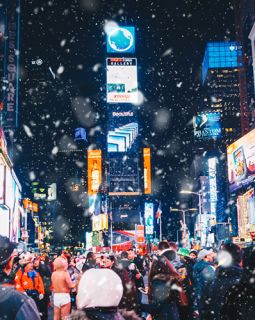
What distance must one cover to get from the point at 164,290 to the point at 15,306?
360cm

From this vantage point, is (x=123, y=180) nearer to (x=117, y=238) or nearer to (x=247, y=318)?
(x=117, y=238)

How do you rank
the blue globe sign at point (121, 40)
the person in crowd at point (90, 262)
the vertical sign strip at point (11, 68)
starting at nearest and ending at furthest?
the person in crowd at point (90, 262)
the vertical sign strip at point (11, 68)
the blue globe sign at point (121, 40)

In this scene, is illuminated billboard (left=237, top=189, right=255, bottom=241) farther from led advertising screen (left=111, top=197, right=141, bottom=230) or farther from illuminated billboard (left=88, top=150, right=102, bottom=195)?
illuminated billboard (left=88, top=150, right=102, bottom=195)

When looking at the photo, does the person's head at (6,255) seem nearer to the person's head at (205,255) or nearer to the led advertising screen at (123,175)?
the person's head at (205,255)

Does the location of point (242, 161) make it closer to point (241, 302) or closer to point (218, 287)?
point (218, 287)

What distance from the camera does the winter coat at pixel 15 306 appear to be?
3.17m

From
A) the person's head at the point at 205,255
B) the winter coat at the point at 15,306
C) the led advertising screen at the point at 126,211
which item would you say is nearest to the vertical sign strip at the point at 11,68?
the person's head at the point at 205,255

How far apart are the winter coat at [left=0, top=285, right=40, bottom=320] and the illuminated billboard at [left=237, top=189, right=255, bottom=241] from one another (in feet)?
140

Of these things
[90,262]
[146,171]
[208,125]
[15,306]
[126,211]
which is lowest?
[90,262]

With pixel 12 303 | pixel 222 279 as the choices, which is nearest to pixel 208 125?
pixel 222 279

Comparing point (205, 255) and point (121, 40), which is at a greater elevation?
point (121, 40)

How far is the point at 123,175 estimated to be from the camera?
131 m

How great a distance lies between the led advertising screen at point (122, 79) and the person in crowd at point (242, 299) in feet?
433

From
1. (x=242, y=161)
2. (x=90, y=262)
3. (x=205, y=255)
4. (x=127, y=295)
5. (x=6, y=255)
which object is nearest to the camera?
(x=6, y=255)
